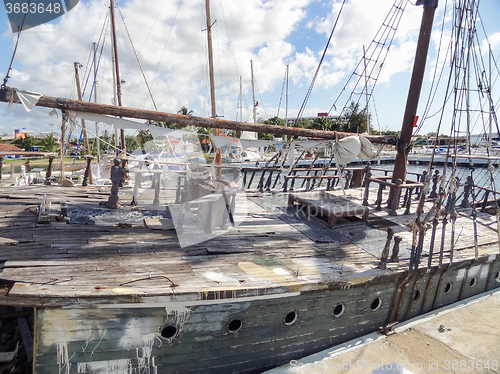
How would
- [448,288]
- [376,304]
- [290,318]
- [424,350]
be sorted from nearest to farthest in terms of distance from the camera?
1. [290,318]
2. [424,350]
3. [376,304]
4. [448,288]

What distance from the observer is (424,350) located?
18.1ft

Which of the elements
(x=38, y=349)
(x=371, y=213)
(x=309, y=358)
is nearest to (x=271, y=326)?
(x=309, y=358)

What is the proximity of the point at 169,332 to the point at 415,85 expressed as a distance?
30.8 feet

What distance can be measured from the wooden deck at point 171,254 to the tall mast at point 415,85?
2.22 m

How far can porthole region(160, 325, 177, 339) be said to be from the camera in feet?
13.8

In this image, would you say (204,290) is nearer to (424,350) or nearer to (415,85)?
(424,350)

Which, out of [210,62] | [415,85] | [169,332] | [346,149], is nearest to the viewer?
[169,332]

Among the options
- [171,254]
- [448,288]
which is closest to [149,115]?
[171,254]

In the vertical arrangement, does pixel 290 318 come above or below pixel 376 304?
above

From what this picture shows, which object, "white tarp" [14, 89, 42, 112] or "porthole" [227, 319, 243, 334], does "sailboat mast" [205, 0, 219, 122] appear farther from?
"porthole" [227, 319, 243, 334]

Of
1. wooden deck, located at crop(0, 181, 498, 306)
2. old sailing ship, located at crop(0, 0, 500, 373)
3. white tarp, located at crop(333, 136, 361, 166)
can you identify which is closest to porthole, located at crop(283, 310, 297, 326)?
old sailing ship, located at crop(0, 0, 500, 373)

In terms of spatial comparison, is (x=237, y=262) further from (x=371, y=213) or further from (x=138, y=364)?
(x=371, y=213)

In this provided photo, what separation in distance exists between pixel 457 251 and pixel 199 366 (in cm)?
650

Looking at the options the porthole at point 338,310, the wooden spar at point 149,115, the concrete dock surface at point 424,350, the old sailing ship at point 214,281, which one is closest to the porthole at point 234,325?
the old sailing ship at point 214,281
